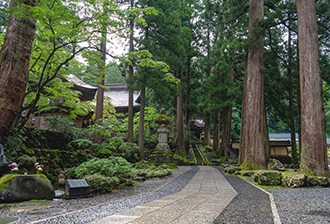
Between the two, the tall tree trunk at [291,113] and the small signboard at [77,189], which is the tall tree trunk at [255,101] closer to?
the tall tree trunk at [291,113]

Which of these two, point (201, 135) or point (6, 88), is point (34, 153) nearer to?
point (6, 88)

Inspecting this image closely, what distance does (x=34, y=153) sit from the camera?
625 cm

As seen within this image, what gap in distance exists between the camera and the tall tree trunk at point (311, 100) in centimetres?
680

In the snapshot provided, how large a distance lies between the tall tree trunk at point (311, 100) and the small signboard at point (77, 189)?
6.55 metres

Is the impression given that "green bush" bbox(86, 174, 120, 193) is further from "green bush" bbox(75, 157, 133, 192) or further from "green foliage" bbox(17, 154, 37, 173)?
"green foliage" bbox(17, 154, 37, 173)

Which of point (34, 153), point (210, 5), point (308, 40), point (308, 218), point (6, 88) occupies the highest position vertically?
point (210, 5)

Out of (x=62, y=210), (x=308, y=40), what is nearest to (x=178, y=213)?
(x=62, y=210)

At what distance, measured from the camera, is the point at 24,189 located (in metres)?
4.43

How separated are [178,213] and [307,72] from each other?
6856 mm

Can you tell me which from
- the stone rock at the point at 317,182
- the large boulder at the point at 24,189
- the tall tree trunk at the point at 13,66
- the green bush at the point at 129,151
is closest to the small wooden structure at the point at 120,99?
the green bush at the point at 129,151

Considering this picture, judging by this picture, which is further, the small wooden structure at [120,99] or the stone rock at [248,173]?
the small wooden structure at [120,99]

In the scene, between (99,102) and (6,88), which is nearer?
(6,88)

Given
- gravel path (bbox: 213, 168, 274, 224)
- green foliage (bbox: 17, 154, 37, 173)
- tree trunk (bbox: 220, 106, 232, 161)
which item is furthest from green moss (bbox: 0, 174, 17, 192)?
tree trunk (bbox: 220, 106, 232, 161)

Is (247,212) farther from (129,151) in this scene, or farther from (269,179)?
(129,151)
